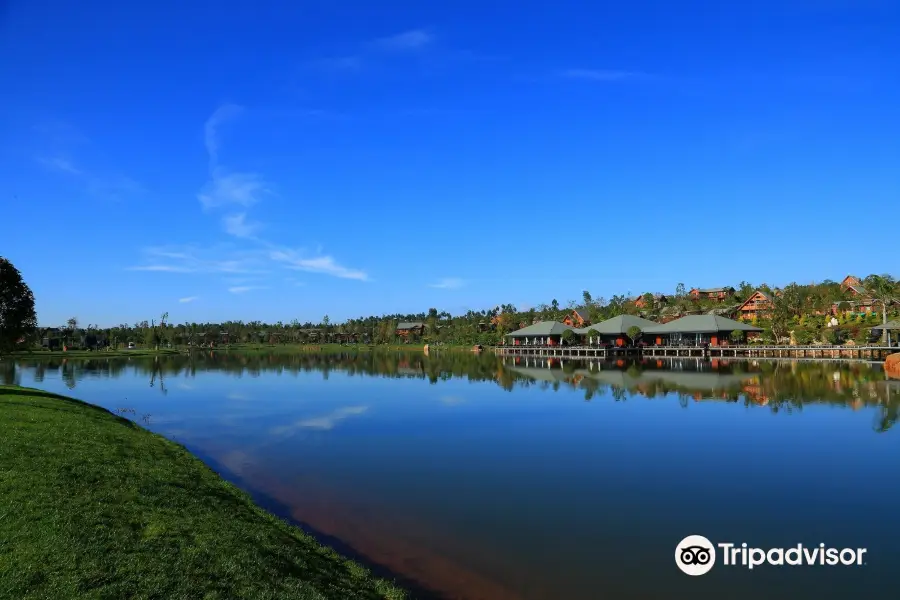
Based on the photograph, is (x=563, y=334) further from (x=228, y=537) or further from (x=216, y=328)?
(x=216, y=328)

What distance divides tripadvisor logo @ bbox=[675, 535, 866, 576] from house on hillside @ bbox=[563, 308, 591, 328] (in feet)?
262

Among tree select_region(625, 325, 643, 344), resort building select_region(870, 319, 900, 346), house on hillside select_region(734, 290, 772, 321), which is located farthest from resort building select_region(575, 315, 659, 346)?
resort building select_region(870, 319, 900, 346)

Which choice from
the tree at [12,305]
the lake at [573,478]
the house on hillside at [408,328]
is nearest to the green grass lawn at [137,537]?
the lake at [573,478]

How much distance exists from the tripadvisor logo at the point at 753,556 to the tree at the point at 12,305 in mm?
25319

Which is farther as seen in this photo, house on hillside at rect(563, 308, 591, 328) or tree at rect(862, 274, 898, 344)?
house on hillside at rect(563, 308, 591, 328)

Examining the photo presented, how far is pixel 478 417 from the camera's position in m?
23.5

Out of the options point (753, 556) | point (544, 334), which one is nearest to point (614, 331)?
point (544, 334)

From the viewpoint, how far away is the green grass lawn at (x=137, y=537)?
Answer: 5.96 m

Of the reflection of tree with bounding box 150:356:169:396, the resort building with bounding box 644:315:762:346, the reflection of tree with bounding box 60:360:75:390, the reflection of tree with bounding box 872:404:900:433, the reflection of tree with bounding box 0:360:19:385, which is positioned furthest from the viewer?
the resort building with bounding box 644:315:762:346

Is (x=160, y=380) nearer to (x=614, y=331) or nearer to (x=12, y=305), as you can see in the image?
(x=12, y=305)

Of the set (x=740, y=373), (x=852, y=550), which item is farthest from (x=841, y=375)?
(x=852, y=550)

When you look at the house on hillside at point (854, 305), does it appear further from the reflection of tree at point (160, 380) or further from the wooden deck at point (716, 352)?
the reflection of tree at point (160, 380)

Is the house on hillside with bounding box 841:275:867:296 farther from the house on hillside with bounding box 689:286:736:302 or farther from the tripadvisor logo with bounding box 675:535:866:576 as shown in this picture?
the tripadvisor logo with bounding box 675:535:866:576

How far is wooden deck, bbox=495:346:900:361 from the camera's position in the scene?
4869cm
